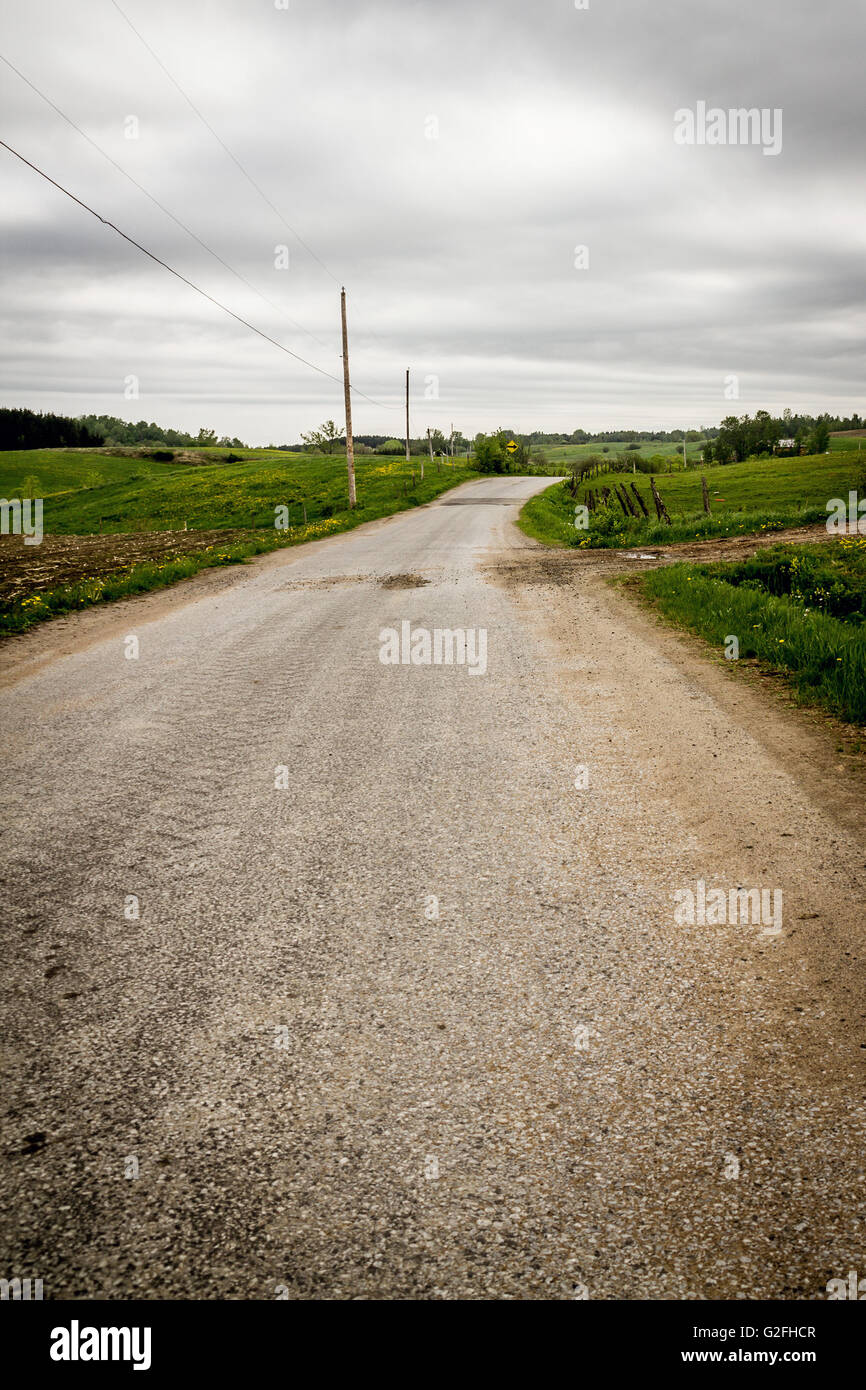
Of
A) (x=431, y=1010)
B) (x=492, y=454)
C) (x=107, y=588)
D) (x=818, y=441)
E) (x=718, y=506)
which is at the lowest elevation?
(x=431, y=1010)

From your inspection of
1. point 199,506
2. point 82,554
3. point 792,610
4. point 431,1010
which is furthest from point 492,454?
point 431,1010

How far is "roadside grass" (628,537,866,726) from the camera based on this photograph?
296 inches

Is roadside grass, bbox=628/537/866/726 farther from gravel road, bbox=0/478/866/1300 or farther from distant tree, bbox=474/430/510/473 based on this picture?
distant tree, bbox=474/430/510/473

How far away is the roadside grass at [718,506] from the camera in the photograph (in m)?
20.8

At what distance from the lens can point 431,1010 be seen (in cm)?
330

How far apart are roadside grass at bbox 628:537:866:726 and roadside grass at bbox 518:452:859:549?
16.0 ft

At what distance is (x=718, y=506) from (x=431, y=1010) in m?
41.5

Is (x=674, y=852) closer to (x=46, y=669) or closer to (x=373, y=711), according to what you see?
(x=373, y=711)

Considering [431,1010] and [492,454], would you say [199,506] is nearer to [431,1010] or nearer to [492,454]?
[492,454]

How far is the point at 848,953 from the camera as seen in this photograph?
359 cm

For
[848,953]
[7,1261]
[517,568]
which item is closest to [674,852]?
[848,953]

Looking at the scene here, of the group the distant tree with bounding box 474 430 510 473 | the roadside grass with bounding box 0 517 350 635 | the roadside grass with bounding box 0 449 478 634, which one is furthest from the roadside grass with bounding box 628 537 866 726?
the distant tree with bounding box 474 430 510 473

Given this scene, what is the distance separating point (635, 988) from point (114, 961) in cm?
239

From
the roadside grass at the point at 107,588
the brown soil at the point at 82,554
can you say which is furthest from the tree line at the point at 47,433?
the roadside grass at the point at 107,588
